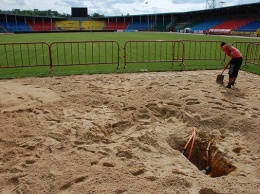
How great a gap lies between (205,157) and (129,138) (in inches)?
58.1

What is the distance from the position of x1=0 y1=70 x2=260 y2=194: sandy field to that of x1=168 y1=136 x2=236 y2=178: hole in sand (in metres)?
0.02

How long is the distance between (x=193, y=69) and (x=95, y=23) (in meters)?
77.7

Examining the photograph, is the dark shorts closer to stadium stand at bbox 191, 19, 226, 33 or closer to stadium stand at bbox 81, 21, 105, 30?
stadium stand at bbox 191, 19, 226, 33

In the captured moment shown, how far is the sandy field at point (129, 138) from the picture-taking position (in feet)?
11.3

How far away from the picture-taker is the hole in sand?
4.09 meters

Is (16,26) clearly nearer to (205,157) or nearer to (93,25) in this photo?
(93,25)

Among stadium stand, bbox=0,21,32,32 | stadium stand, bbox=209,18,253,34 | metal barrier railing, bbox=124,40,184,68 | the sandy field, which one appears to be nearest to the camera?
the sandy field

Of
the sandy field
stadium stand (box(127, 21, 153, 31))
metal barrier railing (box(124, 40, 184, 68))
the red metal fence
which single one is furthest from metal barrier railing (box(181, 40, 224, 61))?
stadium stand (box(127, 21, 153, 31))

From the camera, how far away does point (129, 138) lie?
479cm

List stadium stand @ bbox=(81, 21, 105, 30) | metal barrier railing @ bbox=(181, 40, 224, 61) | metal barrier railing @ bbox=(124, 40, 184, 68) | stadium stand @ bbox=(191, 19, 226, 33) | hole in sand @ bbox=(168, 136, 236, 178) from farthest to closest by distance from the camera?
stadium stand @ bbox=(81, 21, 105, 30)
stadium stand @ bbox=(191, 19, 226, 33)
metal barrier railing @ bbox=(181, 40, 224, 61)
metal barrier railing @ bbox=(124, 40, 184, 68)
hole in sand @ bbox=(168, 136, 236, 178)

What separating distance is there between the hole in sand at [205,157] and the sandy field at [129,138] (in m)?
0.02

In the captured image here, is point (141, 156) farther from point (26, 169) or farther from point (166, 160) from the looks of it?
point (26, 169)

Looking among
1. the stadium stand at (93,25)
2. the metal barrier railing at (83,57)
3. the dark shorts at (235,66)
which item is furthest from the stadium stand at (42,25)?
the dark shorts at (235,66)

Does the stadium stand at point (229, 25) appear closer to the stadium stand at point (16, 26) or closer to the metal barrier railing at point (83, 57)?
the metal barrier railing at point (83, 57)
